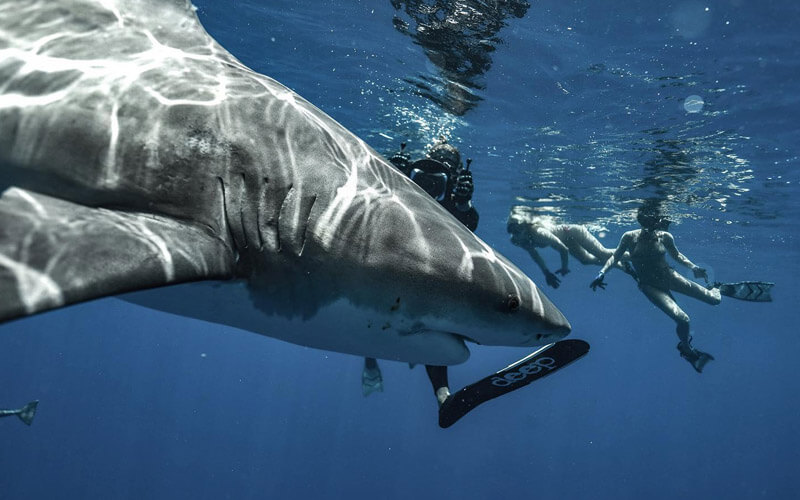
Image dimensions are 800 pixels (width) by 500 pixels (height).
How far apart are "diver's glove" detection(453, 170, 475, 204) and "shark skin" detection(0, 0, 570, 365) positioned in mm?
5332

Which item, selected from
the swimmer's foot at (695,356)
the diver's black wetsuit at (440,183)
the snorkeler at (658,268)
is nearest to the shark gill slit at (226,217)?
the diver's black wetsuit at (440,183)

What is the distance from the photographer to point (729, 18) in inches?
339

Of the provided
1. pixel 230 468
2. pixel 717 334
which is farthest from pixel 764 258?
pixel 230 468

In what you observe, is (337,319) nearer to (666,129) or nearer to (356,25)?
(356,25)

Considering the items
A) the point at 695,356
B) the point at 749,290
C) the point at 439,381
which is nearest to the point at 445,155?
the point at 439,381

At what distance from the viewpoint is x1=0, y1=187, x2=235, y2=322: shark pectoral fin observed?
4.73 feet

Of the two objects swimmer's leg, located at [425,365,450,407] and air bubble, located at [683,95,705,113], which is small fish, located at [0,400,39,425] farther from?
air bubble, located at [683,95,705,113]

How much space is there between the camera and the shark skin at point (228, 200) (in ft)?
7.32

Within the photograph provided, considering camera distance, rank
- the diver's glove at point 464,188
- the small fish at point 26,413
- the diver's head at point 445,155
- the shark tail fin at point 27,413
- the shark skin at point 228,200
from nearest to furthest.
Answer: the shark skin at point 228,200, the diver's glove at point 464,188, the diver's head at point 445,155, the small fish at point 26,413, the shark tail fin at point 27,413

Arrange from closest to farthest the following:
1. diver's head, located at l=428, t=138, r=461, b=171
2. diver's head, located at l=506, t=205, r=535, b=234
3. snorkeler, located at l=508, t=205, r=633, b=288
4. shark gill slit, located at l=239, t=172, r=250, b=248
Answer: shark gill slit, located at l=239, t=172, r=250, b=248 < diver's head, located at l=428, t=138, r=461, b=171 < snorkeler, located at l=508, t=205, r=633, b=288 < diver's head, located at l=506, t=205, r=535, b=234

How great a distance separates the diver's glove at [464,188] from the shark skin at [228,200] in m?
5.33

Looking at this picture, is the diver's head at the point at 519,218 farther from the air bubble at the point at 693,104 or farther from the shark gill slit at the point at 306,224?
the shark gill slit at the point at 306,224

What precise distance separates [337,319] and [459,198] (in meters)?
6.39

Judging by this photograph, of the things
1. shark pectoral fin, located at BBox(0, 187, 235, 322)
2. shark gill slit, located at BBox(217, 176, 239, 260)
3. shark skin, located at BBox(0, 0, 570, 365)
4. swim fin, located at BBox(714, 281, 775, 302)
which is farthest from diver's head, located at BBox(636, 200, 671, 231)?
shark pectoral fin, located at BBox(0, 187, 235, 322)
